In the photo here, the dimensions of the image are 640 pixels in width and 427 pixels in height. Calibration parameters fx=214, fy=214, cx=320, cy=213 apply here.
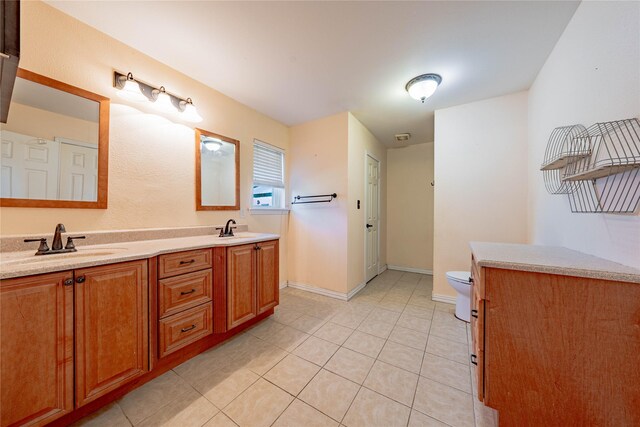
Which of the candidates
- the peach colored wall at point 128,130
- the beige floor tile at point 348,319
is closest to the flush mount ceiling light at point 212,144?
the peach colored wall at point 128,130

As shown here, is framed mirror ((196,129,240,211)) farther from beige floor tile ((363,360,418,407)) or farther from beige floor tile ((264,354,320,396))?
beige floor tile ((363,360,418,407))

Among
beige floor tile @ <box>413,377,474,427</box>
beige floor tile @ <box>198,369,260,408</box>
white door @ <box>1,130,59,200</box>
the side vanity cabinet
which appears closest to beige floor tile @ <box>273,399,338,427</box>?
beige floor tile @ <box>198,369,260,408</box>

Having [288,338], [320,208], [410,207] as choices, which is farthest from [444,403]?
[410,207]

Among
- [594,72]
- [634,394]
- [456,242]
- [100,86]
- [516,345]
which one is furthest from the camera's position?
[456,242]

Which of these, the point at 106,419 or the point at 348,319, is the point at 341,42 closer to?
the point at 348,319

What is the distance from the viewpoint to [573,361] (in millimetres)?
871

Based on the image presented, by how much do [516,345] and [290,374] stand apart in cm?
132

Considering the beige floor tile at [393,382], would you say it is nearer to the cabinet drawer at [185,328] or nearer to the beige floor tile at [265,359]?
the beige floor tile at [265,359]

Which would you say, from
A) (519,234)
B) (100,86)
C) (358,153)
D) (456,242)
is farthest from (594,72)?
(100,86)

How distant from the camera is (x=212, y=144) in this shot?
2.30 meters

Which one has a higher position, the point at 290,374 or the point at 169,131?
the point at 169,131

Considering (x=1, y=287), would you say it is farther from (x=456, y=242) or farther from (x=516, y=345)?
(x=456, y=242)

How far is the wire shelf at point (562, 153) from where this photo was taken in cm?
122

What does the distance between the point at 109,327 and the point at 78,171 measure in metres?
1.10
